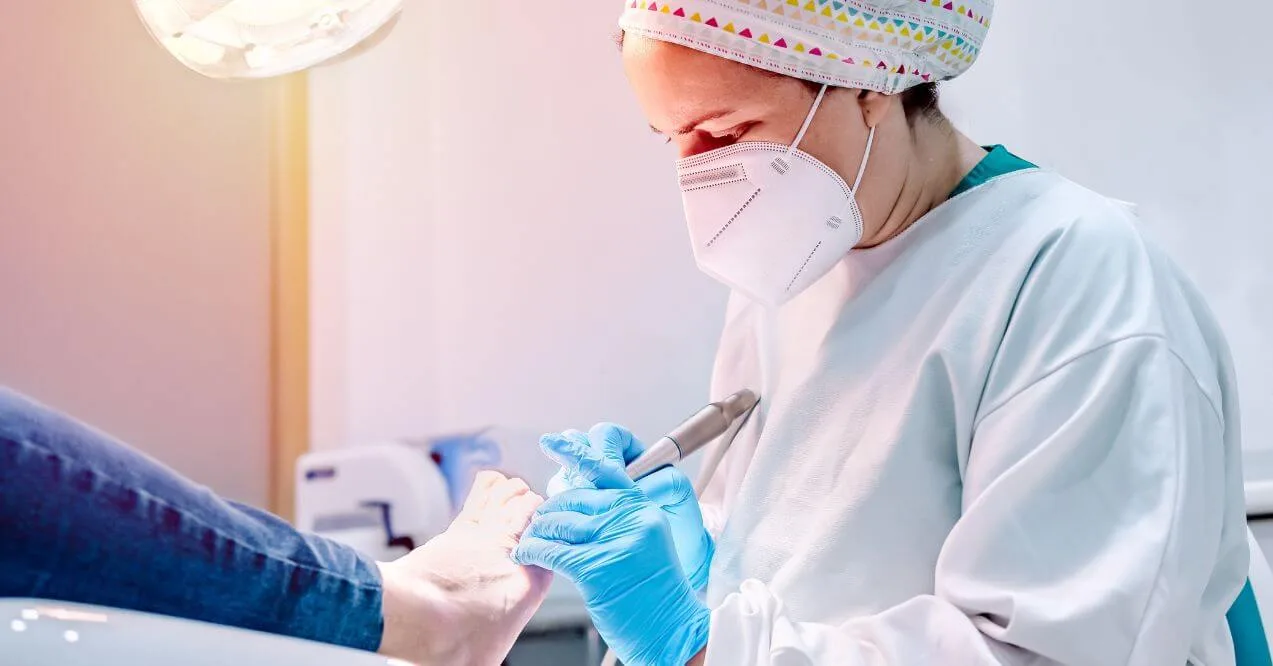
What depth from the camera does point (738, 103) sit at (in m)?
1.01

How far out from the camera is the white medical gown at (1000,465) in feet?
2.70

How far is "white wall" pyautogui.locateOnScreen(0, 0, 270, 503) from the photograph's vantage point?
1.78m

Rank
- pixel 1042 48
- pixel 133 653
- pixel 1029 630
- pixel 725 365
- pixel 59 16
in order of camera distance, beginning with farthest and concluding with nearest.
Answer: pixel 59 16
pixel 1042 48
pixel 725 365
pixel 1029 630
pixel 133 653

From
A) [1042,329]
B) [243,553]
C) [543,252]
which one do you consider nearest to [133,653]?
[243,553]

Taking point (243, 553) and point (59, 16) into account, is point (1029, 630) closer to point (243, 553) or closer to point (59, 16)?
point (243, 553)

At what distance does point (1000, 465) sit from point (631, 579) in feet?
1.07

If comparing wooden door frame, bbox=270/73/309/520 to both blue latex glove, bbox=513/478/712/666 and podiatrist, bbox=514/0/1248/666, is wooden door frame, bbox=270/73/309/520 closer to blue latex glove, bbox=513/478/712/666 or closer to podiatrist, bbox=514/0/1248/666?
podiatrist, bbox=514/0/1248/666

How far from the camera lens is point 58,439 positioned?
2.16 feet

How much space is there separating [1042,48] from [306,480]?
1.40m

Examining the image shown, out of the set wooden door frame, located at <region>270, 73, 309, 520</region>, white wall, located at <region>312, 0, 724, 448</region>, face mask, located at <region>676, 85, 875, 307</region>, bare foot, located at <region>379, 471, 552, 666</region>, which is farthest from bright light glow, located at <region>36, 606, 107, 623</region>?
wooden door frame, located at <region>270, 73, 309, 520</region>

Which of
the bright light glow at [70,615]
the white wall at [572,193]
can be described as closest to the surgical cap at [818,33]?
the white wall at [572,193]

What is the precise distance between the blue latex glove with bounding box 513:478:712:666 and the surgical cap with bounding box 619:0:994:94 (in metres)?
0.44

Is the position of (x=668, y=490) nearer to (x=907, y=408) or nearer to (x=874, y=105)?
(x=907, y=408)

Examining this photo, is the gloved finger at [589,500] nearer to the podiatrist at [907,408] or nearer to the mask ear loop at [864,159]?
the podiatrist at [907,408]
